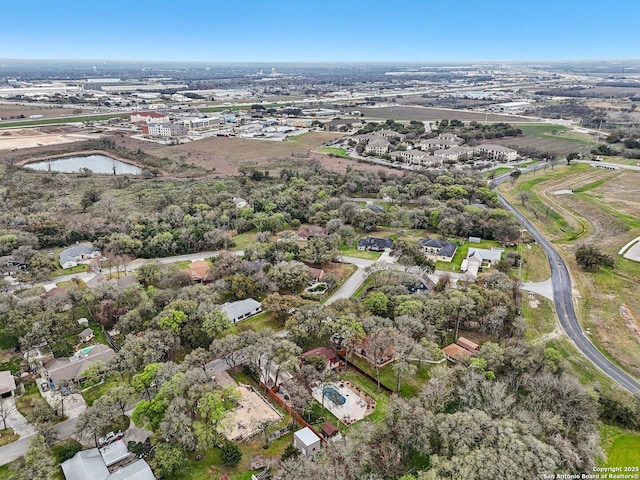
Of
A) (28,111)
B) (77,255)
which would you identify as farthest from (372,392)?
(28,111)

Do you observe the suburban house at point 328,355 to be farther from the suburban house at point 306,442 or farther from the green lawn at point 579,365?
the green lawn at point 579,365

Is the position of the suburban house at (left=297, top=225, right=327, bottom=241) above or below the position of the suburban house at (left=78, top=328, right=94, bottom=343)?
above

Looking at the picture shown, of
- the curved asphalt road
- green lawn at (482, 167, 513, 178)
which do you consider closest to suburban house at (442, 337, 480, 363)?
the curved asphalt road

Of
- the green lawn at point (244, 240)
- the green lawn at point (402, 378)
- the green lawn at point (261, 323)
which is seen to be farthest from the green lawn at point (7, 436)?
the green lawn at point (244, 240)

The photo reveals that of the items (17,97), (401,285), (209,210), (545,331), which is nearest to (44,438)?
(401,285)

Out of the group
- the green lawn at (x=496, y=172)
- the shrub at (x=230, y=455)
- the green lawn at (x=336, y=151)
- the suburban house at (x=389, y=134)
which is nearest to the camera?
the shrub at (x=230, y=455)

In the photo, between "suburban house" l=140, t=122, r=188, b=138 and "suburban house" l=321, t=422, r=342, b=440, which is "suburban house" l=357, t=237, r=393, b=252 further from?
"suburban house" l=140, t=122, r=188, b=138

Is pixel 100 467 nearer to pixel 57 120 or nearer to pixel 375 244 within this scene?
pixel 375 244
